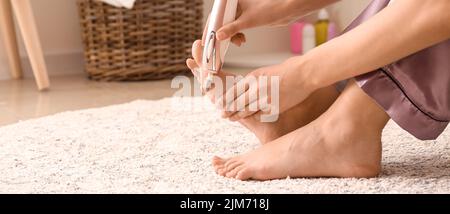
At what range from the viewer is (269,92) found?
37.1 inches

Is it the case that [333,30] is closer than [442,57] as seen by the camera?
No

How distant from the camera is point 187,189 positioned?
2.96 feet

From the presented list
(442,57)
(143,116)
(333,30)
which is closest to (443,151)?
(442,57)

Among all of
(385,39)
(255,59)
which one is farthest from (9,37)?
(385,39)

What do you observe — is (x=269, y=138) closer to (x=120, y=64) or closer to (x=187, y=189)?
(x=187, y=189)

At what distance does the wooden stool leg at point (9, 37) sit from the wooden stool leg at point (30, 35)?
0.26 m

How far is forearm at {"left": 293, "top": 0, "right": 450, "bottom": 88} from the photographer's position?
2.65ft

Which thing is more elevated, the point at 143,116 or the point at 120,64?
the point at 120,64

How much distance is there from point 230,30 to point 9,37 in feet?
4.75

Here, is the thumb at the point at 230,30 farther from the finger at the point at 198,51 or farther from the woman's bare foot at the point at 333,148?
the woman's bare foot at the point at 333,148

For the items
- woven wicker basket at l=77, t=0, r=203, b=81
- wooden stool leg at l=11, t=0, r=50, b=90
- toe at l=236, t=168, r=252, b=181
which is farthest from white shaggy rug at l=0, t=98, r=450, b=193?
woven wicker basket at l=77, t=0, r=203, b=81

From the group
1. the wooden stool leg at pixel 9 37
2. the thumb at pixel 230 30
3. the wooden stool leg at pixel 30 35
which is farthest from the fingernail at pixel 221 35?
the wooden stool leg at pixel 9 37
